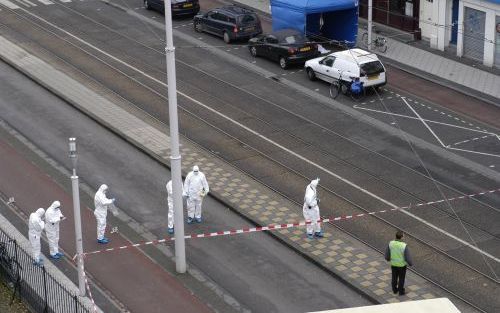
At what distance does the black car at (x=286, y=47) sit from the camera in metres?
43.2

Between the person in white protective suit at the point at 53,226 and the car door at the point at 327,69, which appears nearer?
the person in white protective suit at the point at 53,226

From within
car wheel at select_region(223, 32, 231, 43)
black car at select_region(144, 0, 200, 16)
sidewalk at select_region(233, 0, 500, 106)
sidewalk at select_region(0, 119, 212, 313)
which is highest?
black car at select_region(144, 0, 200, 16)

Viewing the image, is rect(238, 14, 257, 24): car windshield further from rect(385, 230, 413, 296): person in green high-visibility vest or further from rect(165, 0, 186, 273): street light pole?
rect(385, 230, 413, 296): person in green high-visibility vest

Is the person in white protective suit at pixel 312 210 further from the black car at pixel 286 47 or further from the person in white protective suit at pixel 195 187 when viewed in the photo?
the black car at pixel 286 47

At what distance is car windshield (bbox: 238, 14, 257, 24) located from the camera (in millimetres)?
46625

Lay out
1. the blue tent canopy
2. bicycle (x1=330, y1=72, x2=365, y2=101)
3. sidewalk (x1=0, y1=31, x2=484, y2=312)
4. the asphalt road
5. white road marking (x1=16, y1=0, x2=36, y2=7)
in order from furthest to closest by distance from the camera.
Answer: white road marking (x1=16, y1=0, x2=36, y2=7), the blue tent canopy, bicycle (x1=330, y1=72, x2=365, y2=101), sidewalk (x1=0, y1=31, x2=484, y2=312), the asphalt road

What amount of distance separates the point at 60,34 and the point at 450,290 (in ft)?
92.0

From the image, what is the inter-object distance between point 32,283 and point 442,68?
23571mm

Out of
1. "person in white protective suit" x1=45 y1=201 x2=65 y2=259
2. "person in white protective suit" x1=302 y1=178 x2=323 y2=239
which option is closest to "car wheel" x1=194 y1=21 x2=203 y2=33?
"person in white protective suit" x1=302 y1=178 x2=323 y2=239

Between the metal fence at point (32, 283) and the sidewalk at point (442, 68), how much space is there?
67.8ft

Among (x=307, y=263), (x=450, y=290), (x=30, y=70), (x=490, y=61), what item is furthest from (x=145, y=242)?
(x=490, y=61)

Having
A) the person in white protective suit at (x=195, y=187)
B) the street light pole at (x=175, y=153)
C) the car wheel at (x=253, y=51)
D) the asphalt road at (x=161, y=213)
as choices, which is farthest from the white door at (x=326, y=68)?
the street light pole at (x=175, y=153)

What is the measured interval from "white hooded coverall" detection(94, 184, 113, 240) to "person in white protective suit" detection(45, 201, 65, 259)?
3.64ft

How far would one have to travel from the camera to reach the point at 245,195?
103 ft
